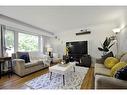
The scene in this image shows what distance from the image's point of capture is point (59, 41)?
743 centimetres

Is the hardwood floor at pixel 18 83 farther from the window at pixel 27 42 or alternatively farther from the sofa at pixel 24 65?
the window at pixel 27 42

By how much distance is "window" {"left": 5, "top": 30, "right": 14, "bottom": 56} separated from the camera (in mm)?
4620

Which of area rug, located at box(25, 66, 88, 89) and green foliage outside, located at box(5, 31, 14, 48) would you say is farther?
green foliage outside, located at box(5, 31, 14, 48)

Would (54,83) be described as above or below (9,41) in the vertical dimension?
below

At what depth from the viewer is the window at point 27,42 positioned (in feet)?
18.4

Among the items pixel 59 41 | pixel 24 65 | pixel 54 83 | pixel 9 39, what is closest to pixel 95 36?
pixel 59 41

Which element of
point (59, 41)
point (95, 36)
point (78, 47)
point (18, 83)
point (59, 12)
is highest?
point (59, 12)

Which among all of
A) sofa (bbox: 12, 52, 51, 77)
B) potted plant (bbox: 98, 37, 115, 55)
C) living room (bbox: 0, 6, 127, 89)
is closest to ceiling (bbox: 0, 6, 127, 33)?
living room (bbox: 0, 6, 127, 89)

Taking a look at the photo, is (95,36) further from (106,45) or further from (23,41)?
(23,41)

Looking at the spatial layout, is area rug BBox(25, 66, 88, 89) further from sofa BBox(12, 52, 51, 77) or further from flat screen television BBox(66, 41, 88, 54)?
flat screen television BBox(66, 41, 88, 54)

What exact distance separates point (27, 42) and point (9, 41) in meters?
1.39

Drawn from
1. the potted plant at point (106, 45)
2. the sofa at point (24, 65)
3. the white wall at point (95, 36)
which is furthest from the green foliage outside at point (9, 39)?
the potted plant at point (106, 45)
